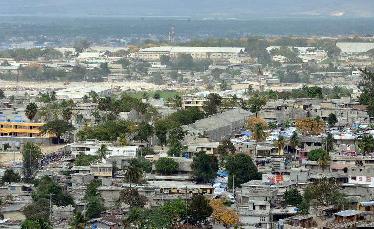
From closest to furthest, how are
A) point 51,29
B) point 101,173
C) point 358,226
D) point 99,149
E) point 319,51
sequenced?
1. point 358,226
2. point 101,173
3. point 99,149
4. point 319,51
5. point 51,29

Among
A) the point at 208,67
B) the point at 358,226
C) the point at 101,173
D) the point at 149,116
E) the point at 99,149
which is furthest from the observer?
the point at 208,67

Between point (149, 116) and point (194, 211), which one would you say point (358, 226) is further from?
point (149, 116)

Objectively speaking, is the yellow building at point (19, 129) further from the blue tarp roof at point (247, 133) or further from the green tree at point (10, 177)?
the green tree at point (10, 177)

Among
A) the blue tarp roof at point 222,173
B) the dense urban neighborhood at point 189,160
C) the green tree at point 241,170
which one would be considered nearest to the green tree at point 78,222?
the dense urban neighborhood at point 189,160

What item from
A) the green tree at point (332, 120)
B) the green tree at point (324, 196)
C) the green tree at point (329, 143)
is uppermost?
the green tree at point (324, 196)

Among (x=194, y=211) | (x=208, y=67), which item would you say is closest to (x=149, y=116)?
(x=194, y=211)

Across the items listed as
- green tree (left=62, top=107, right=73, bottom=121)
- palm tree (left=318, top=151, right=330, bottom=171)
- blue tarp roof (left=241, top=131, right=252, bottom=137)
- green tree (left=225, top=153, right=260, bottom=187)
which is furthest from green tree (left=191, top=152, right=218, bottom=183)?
green tree (left=62, top=107, right=73, bottom=121)
